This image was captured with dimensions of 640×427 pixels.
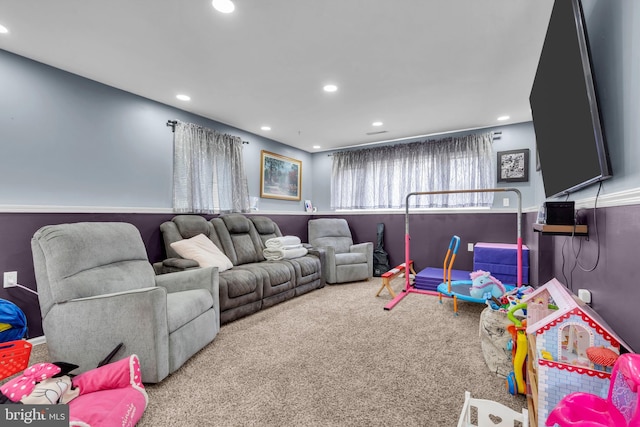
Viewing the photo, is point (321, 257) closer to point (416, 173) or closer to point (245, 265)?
point (245, 265)

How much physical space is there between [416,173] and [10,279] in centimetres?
485

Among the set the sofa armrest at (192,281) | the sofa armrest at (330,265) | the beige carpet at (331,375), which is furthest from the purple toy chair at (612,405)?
the sofa armrest at (330,265)

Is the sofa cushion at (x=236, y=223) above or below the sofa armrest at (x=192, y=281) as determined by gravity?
above

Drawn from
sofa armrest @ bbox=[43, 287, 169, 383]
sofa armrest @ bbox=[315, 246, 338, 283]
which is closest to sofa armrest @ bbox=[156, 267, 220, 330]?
sofa armrest @ bbox=[43, 287, 169, 383]

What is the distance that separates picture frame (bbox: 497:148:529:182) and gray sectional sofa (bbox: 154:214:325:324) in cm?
286

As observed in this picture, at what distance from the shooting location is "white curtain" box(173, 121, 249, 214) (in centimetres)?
353

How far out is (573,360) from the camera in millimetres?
1116

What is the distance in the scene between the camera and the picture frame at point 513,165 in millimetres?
4074

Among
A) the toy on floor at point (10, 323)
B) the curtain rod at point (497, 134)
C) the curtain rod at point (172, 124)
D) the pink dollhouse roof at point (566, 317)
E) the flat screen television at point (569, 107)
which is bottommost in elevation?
the toy on floor at point (10, 323)

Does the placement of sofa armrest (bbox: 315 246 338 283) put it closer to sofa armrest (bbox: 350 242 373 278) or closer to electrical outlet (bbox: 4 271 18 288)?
sofa armrest (bbox: 350 242 373 278)

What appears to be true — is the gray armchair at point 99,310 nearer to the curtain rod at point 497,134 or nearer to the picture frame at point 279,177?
the picture frame at point 279,177

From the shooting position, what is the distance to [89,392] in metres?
1.47

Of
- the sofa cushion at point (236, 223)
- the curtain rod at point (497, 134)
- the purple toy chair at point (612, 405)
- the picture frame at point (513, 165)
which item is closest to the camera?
the purple toy chair at point (612, 405)

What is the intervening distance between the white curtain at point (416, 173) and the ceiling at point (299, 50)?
2.79ft
